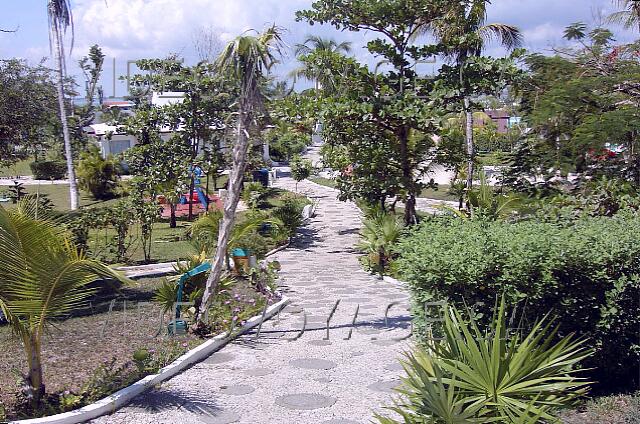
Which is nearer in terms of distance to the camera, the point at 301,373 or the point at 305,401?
the point at 305,401

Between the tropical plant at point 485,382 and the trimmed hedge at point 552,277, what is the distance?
642 millimetres

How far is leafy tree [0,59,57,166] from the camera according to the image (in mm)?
16781

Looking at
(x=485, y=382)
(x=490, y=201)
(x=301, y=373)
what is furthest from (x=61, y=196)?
(x=485, y=382)

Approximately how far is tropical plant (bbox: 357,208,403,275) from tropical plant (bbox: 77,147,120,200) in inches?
569

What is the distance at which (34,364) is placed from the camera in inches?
214

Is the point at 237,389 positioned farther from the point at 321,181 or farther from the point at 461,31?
the point at 321,181

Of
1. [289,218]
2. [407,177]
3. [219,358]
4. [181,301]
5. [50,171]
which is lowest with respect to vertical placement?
[219,358]

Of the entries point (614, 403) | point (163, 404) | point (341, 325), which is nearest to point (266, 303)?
point (341, 325)

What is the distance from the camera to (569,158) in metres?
11.6

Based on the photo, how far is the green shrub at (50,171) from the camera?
3409cm

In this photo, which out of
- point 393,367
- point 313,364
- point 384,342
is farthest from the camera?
point 384,342

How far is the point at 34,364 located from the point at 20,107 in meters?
13.7

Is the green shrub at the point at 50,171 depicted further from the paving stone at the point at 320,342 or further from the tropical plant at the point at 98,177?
the paving stone at the point at 320,342

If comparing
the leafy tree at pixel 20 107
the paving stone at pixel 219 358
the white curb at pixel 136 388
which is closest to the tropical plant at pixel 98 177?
the leafy tree at pixel 20 107
